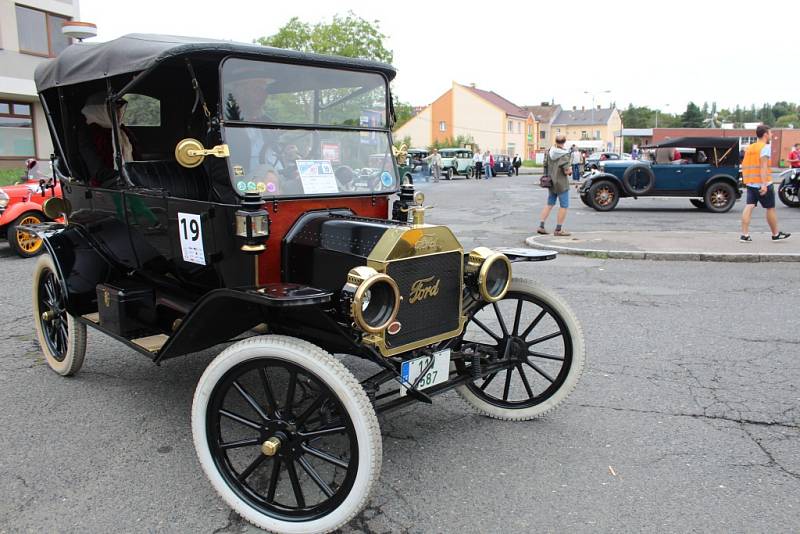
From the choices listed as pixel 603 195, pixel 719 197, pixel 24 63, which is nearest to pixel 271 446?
pixel 603 195

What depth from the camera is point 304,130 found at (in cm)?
371

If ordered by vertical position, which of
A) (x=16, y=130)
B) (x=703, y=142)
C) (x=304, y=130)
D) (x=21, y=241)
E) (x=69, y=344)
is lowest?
(x=69, y=344)

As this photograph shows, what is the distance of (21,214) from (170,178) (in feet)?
23.9

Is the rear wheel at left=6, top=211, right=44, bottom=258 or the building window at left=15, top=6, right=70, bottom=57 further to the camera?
the building window at left=15, top=6, right=70, bottom=57

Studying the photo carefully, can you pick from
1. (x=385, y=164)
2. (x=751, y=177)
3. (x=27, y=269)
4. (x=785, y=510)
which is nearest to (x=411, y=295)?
(x=385, y=164)

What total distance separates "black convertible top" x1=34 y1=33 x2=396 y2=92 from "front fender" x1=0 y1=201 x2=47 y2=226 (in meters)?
6.29

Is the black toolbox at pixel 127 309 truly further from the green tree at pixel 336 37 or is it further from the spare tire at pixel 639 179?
the green tree at pixel 336 37

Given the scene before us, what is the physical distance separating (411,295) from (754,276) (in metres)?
6.52

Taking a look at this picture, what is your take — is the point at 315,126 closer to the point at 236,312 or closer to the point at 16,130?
the point at 236,312

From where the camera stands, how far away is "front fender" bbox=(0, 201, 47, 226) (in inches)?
381

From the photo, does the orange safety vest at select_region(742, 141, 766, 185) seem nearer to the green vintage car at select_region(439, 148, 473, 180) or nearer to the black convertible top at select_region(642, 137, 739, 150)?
the black convertible top at select_region(642, 137, 739, 150)

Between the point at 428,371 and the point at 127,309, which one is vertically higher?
the point at 127,309

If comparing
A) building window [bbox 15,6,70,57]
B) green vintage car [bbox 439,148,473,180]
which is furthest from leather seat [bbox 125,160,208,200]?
green vintage car [bbox 439,148,473,180]

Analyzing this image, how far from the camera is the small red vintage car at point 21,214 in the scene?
9648 millimetres
